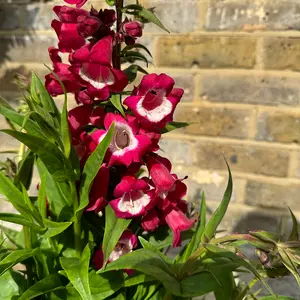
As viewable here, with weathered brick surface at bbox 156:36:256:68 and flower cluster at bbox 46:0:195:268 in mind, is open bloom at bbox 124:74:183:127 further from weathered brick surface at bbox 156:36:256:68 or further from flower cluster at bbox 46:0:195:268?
weathered brick surface at bbox 156:36:256:68

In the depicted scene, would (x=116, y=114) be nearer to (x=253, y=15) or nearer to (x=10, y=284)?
(x=10, y=284)

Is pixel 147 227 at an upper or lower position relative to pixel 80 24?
lower

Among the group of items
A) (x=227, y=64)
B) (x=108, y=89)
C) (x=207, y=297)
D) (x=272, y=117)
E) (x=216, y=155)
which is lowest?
(x=207, y=297)

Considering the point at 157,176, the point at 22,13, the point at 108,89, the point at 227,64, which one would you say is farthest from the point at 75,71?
the point at 22,13

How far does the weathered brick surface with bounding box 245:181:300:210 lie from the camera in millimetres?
1058

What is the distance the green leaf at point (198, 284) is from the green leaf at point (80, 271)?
104mm

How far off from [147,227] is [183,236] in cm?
8

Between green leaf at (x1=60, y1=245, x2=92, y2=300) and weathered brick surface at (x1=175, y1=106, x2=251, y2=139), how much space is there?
622 millimetres

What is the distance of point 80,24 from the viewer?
1.46 feet

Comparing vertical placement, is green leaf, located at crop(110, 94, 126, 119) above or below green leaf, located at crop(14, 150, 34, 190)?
above

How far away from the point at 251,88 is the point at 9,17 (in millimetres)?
652

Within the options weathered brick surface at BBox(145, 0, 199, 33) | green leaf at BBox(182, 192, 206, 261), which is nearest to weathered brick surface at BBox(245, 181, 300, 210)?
weathered brick surface at BBox(145, 0, 199, 33)

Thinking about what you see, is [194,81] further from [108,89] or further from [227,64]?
[108,89]

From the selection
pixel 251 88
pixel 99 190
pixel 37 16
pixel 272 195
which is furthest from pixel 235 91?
pixel 99 190
